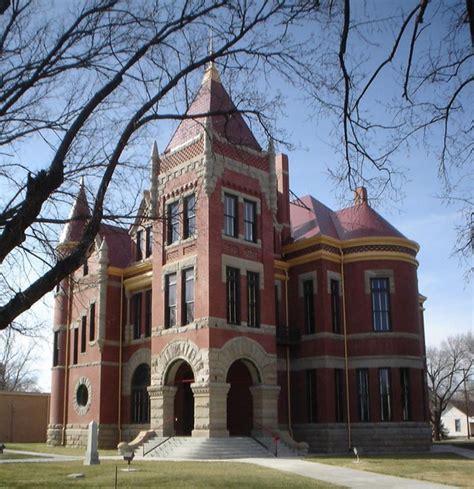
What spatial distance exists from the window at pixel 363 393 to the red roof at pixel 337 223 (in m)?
6.70

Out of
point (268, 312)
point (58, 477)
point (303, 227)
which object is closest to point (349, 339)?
point (268, 312)

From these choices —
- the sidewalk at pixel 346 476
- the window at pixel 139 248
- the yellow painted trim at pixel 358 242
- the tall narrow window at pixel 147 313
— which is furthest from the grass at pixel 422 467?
the window at pixel 139 248

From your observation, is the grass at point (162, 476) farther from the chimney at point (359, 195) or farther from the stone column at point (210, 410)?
the chimney at point (359, 195)

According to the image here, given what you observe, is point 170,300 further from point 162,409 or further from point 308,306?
point 308,306

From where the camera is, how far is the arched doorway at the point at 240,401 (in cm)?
3105

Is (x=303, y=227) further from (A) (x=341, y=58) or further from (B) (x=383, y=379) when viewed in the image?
(A) (x=341, y=58)

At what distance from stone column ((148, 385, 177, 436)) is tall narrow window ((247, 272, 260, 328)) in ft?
15.2

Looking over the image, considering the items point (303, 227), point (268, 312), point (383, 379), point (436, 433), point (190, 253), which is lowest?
point (436, 433)

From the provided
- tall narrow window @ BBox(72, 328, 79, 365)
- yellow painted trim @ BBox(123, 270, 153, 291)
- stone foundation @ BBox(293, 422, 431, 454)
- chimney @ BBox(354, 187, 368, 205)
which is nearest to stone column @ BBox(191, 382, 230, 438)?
stone foundation @ BBox(293, 422, 431, 454)

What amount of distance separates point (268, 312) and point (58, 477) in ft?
47.5

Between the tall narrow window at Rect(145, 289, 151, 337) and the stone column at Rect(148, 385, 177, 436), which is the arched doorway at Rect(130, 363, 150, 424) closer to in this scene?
the tall narrow window at Rect(145, 289, 151, 337)

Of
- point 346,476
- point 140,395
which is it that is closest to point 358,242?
point 140,395

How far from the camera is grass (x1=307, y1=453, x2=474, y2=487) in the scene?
58.1 ft

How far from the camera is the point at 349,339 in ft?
106
